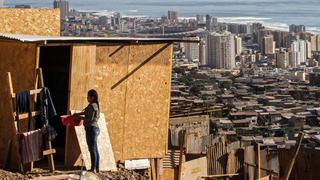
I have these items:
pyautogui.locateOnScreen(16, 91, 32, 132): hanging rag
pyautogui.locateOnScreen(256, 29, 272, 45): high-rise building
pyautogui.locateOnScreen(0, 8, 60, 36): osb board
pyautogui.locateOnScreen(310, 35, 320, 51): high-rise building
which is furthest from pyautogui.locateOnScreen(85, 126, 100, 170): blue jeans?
pyautogui.locateOnScreen(256, 29, 272, 45): high-rise building

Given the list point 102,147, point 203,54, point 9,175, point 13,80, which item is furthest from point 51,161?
point 203,54

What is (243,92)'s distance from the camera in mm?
56875

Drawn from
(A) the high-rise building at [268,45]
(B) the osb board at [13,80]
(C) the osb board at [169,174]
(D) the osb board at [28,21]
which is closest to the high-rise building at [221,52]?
(A) the high-rise building at [268,45]

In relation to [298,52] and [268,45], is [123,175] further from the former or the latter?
[268,45]

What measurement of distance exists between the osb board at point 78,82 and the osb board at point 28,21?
311 cm

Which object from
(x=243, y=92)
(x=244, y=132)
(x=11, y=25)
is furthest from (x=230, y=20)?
(x=11, y=25)

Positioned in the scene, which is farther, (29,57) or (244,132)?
(244,132)

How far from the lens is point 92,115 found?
27.1 feet

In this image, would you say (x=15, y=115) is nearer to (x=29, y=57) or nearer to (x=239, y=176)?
(x=29, y=57)

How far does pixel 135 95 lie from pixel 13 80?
Result: 1.79 m

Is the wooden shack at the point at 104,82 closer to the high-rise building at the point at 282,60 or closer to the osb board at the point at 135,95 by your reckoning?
the osb board at the point at 135,95

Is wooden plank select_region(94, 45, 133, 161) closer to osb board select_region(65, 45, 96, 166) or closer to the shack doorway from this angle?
osb board select_region(65, 45, 96, 166)

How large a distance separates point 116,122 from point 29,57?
1604 millimetres

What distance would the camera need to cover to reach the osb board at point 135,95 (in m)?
9.27
